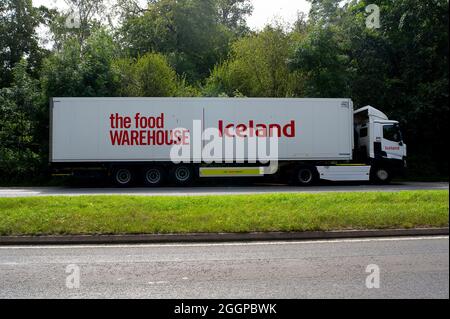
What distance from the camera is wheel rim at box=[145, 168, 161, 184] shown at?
67.9 ft

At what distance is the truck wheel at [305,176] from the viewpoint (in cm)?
2089

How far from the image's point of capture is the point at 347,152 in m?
21.1

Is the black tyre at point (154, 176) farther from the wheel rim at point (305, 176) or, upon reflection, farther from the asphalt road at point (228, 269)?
the asphalt road at point (228, 269)

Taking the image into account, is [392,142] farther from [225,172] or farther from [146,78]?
[146,78]

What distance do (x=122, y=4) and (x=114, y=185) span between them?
27726mm

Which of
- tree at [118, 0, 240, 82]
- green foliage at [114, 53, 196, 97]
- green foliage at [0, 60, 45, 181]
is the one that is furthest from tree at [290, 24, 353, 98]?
green foliage at [0, 60, 45, 181]

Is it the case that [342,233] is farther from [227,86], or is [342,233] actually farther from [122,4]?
[122,4]

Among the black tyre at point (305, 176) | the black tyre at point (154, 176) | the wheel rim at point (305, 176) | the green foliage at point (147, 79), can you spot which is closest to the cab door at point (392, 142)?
the black tyre at point (305, 176)

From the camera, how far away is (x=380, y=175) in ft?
69.6

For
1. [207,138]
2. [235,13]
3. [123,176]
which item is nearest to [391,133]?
[207,138]

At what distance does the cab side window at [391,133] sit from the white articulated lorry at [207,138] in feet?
0.40

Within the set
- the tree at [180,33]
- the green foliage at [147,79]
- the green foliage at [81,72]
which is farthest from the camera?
the tree at [180,33]

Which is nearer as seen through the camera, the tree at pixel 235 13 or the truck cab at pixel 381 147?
the truck cab at pixel 381 147

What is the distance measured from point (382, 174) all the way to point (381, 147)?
1271 millimetres
